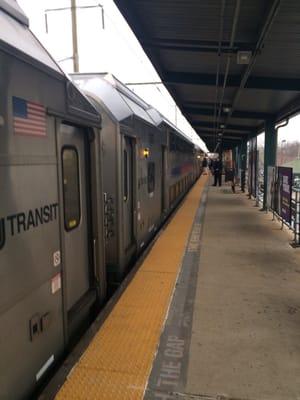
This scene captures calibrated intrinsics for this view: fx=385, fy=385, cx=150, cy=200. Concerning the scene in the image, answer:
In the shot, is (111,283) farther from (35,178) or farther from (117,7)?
(117,7)

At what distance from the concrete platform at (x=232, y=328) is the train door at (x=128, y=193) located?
98cm

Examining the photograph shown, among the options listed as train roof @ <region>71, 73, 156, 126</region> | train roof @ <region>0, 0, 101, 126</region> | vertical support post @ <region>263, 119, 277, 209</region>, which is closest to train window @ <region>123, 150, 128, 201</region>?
train roof @ <region>71, 73, 156, 126</region>

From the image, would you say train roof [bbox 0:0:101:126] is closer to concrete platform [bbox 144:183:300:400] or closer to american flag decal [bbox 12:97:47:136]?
american flag decal [bbox 12:97:47:136]

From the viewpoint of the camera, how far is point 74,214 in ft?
11.5

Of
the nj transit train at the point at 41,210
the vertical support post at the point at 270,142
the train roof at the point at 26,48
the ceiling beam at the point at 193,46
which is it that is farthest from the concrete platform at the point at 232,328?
the vertical support post at the point at 270,142

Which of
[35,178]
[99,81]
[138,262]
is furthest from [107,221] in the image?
[35,178]

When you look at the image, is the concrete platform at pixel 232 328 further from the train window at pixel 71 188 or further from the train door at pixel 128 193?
the train window at pixel 71 188

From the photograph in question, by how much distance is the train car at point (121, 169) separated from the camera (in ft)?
15.9

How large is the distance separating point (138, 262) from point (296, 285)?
7.89 ft

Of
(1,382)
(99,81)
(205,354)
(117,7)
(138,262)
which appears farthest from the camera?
(138,262)

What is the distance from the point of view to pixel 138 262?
20.5 ft

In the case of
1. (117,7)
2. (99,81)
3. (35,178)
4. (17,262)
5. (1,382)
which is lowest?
(1,382)

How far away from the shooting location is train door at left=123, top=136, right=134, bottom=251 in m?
5.42

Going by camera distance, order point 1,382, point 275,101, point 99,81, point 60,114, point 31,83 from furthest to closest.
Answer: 1. point 275,101
2. point 99,81
3. point 60,114
4. point 31,83
5. point 1,382
